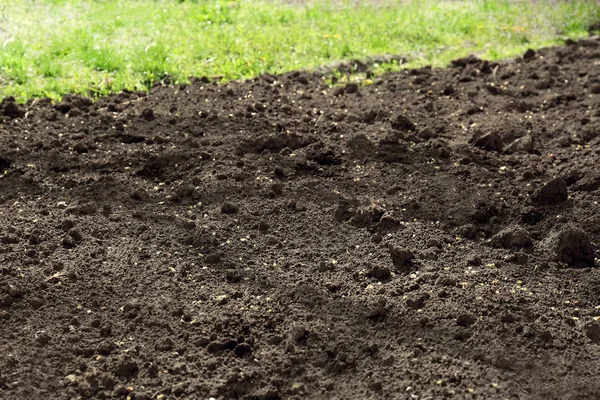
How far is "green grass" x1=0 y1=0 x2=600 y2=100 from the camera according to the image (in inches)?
271

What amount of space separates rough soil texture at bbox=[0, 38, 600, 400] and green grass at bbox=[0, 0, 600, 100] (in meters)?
0.53

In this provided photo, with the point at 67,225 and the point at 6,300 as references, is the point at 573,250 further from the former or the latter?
the point at 6,300

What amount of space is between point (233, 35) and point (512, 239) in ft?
13.6

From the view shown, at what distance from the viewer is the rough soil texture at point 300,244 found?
3.60 m

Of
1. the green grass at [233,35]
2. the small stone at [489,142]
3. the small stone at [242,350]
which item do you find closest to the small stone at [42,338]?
the small stone at [242,350]

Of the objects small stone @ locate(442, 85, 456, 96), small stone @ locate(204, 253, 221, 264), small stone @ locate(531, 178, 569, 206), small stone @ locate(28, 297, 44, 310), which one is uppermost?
small stone @ locate(442, 85, 456, 96)

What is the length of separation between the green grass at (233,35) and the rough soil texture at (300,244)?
1.73 feet

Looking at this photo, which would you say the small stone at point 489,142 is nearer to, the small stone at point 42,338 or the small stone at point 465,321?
the small stone at point 465,321

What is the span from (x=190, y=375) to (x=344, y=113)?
310 centimetres

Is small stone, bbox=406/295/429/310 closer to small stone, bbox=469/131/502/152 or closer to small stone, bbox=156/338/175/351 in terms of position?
small stone, bbox=156/338/175/351

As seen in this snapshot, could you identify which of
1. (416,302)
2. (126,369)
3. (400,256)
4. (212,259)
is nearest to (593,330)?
(416,302)

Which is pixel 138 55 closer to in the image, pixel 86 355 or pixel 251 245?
pixel 251 245

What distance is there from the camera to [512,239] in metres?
4.54

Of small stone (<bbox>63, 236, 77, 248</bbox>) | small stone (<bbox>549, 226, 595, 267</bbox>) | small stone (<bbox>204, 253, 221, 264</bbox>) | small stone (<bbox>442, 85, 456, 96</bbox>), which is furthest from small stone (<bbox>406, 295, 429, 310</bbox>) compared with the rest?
small stone (<bbox>442, 85, 456, 96</bbox>)
